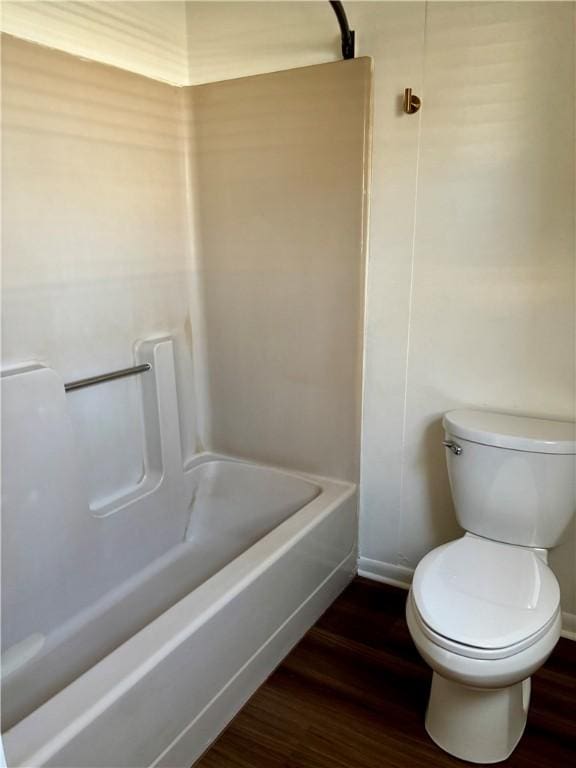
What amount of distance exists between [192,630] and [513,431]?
1.06m

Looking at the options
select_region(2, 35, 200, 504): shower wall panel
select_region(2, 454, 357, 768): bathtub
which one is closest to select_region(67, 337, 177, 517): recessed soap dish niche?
select_region(2, 35, 200, 504): shower wall panel

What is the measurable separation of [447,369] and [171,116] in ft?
4.51

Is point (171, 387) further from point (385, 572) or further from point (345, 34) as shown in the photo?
point (345, 34)

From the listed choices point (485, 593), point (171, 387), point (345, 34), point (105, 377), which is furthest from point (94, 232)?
point (485, 593)

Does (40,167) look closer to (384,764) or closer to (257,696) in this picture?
(257,696)

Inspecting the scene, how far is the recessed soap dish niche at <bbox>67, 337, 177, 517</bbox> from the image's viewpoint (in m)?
1.88

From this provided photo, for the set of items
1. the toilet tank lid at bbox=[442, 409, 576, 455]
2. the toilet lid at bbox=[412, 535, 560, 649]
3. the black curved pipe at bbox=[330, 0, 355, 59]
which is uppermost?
the black curved pipe at bbox=[330, 0, 355, 59]

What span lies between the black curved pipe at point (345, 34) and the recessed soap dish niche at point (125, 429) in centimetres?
116

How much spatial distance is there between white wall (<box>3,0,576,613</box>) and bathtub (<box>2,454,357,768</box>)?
1.35ft

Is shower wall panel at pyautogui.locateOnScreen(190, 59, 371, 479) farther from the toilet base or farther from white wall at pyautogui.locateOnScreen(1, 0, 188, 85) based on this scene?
the toilet base

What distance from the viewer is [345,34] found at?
180 cm

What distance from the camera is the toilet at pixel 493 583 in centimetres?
135

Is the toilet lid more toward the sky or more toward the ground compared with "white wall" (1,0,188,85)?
more toward the ground

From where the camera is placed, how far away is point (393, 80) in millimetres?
1820
